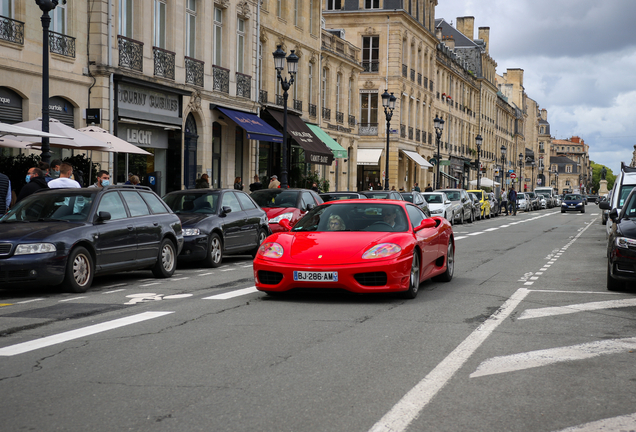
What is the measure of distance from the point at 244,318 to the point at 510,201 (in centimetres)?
4948

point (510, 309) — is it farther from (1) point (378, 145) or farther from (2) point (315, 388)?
(1) point (378, 145)

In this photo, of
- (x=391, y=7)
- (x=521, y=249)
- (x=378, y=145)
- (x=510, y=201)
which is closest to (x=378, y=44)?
(x=391, y=7)

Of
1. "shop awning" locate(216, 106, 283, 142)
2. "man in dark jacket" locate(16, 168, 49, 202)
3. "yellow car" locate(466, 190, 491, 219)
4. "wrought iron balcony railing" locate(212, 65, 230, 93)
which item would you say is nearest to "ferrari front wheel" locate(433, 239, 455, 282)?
"man in dark jacket" locate(16, 168, 49, 202)

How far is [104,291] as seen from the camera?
36.7 ft

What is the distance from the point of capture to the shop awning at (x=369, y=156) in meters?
55.0

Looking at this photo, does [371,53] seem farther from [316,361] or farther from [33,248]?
[316,361]

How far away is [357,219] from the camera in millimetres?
10773

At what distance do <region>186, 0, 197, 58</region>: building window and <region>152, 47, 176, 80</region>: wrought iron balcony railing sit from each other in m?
1.78

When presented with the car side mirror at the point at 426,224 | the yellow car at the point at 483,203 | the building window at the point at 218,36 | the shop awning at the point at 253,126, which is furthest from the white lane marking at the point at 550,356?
the yellow car at the point at 483,203

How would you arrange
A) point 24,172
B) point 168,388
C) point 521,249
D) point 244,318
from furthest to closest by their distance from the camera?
point 521,249 → point 24,172 → point 244,318 → point 168,388

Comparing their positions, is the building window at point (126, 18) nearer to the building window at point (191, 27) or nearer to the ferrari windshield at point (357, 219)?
the building window at point (191, 27)

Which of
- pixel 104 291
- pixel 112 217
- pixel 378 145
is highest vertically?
pixel 378 145

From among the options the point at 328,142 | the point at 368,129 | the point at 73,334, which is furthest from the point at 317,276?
the point at 368,129

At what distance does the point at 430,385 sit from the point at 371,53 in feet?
178
